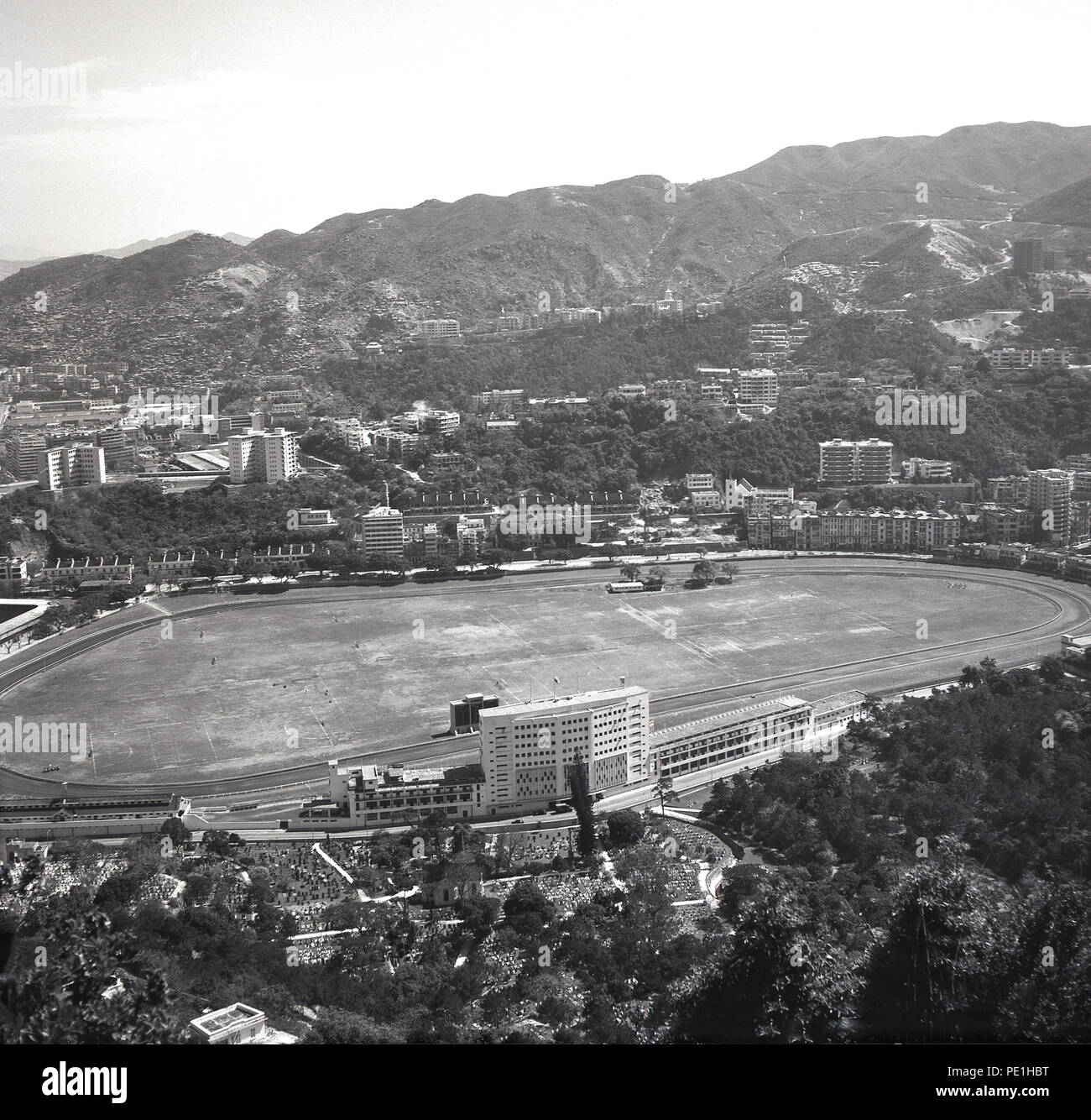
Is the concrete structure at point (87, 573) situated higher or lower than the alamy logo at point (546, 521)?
lower

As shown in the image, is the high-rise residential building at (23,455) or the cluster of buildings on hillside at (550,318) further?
the cluster of buildings on hillside at (550,318)

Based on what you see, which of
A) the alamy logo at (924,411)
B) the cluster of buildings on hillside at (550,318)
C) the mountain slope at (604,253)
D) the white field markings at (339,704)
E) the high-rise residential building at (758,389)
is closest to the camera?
the white field markings at (339,704)

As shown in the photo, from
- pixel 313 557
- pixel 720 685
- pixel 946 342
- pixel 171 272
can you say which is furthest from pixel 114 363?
pixel 720 685

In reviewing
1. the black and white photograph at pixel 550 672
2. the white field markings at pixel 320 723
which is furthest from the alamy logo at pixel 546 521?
the white field markings at pixel 320 723

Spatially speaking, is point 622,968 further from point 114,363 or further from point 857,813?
point 114,363

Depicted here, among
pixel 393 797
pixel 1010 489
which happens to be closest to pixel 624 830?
pixel 393 797

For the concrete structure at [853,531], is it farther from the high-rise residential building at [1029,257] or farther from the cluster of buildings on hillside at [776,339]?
the high-rise residential building at [1029,257]

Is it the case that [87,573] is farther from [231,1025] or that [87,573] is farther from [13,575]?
[231,1025]
